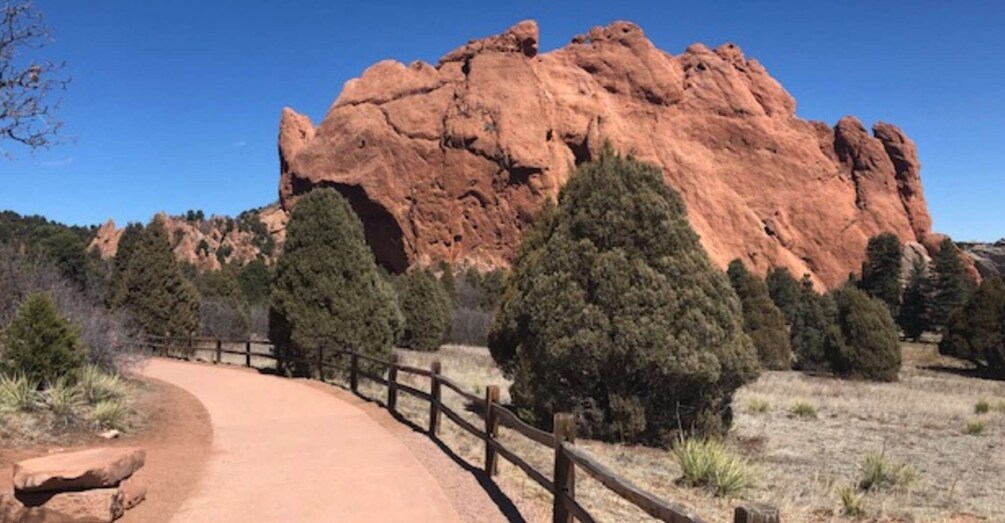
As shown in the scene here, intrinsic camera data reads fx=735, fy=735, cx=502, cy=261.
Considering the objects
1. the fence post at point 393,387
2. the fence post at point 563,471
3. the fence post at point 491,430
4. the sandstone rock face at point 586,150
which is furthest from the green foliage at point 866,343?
the sandstone rock face at point 586,150

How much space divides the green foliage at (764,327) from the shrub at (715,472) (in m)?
30.6

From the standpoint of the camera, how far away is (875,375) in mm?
33094

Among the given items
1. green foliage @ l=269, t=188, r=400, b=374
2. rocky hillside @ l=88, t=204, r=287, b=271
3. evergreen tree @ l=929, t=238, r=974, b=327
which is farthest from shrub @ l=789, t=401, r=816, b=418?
rocky hillside @ l=88, t=204, r=287, b=271

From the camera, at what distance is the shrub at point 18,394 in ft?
33.6

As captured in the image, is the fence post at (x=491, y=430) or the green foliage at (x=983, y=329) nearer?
the fence post at (x=491, y=430)

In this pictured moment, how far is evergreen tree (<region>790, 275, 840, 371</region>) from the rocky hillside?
3323 inches

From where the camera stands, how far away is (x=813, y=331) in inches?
1684

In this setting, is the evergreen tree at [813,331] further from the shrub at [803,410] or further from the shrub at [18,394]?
the shrub at [18,394]

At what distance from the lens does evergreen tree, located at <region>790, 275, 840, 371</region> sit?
137 feet

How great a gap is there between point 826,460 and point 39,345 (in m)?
12.5

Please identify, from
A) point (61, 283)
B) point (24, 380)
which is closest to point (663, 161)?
point (61, 283)

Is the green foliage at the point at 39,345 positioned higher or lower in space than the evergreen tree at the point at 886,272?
lower

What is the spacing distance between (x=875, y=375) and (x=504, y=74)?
7930 centimetres

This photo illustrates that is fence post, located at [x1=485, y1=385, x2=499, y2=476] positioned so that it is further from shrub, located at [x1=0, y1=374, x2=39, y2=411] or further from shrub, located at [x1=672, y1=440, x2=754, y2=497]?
shrub, located at [x1=0, y1=374, x2=39, y2=411]
